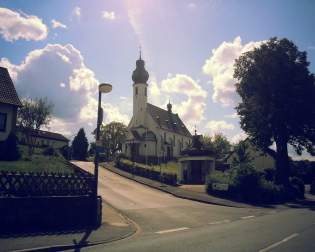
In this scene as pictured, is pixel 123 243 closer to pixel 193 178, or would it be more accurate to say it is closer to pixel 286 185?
pixel 286 185

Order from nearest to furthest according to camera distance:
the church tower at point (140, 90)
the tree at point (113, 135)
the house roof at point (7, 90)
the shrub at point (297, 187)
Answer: the house roof at point (7, 90)
the shrub at point (297, 187)
the church tower at point (140, 90)
the tree at point (113, 135)

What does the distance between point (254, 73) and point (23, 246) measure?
37169mm

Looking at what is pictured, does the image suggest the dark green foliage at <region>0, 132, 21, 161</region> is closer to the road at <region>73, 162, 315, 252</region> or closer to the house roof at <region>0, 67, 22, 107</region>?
the house roof at <region>0, 67, 22, 107</region>

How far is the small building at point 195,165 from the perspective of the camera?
46344 millimetres

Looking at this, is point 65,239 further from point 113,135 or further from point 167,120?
point 113,135

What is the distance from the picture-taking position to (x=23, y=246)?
33.0ft

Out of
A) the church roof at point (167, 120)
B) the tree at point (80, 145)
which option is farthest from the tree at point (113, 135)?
the church roof at point (167, 120)

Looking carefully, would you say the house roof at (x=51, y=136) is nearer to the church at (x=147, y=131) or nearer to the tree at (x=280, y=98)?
the church at (x=147, y=131)

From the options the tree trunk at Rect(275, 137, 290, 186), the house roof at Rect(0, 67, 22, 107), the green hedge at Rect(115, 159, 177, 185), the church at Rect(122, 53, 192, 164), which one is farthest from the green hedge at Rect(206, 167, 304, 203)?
the church at Rect(122, 53, 192, 164)

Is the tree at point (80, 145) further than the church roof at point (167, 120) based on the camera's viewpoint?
No

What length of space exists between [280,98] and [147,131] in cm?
3893

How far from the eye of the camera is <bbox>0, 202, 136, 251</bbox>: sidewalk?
33.2 ft

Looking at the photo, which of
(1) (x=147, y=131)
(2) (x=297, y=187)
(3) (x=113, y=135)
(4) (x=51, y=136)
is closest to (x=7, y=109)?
(2) (x=297, y=187)

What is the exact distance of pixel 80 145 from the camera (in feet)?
274
